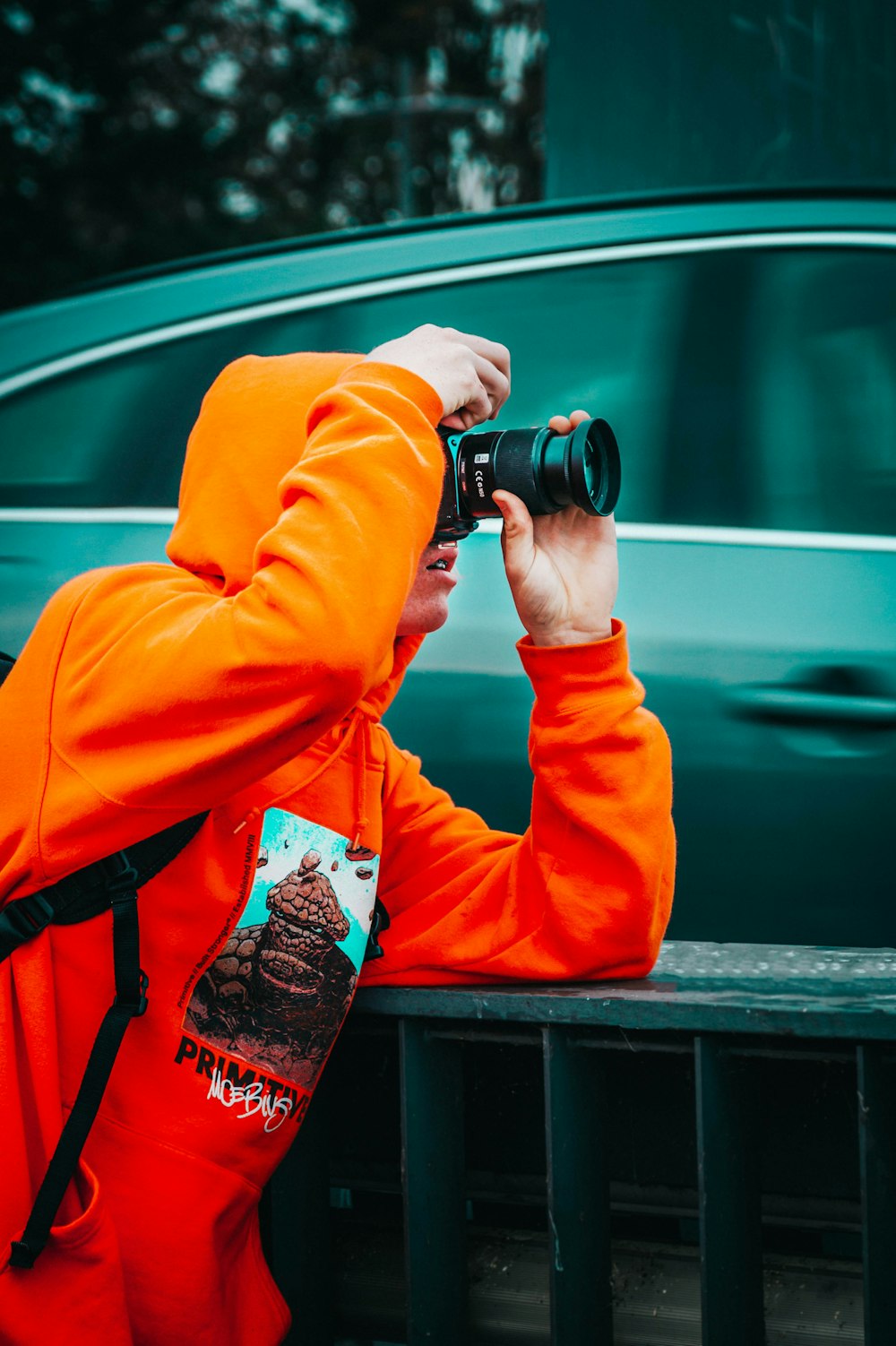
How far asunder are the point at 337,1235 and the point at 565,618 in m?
0.84

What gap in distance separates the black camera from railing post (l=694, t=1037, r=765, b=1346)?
24.0 inches

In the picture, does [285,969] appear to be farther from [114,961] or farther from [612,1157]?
[612,1157]

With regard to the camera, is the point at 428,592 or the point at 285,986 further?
the point at 428,592

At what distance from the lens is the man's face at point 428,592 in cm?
157

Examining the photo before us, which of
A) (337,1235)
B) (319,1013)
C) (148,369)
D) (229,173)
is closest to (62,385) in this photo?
(148,369)

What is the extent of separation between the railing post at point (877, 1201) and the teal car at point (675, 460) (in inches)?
27.8

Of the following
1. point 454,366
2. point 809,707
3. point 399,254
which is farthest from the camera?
point 399,254

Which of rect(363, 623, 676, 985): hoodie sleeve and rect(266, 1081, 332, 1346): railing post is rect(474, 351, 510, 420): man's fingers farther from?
rect(266, 1081, 332, 1346): railing post

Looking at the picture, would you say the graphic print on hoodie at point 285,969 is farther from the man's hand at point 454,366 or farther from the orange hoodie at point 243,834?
the man's hand at point 454,366

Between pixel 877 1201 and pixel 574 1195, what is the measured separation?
12.2 inches

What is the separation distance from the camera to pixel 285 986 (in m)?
1.45

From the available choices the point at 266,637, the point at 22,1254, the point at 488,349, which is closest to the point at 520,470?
the point at 488,349

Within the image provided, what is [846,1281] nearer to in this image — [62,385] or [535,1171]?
[535,1171]

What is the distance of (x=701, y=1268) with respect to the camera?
4.45ft
